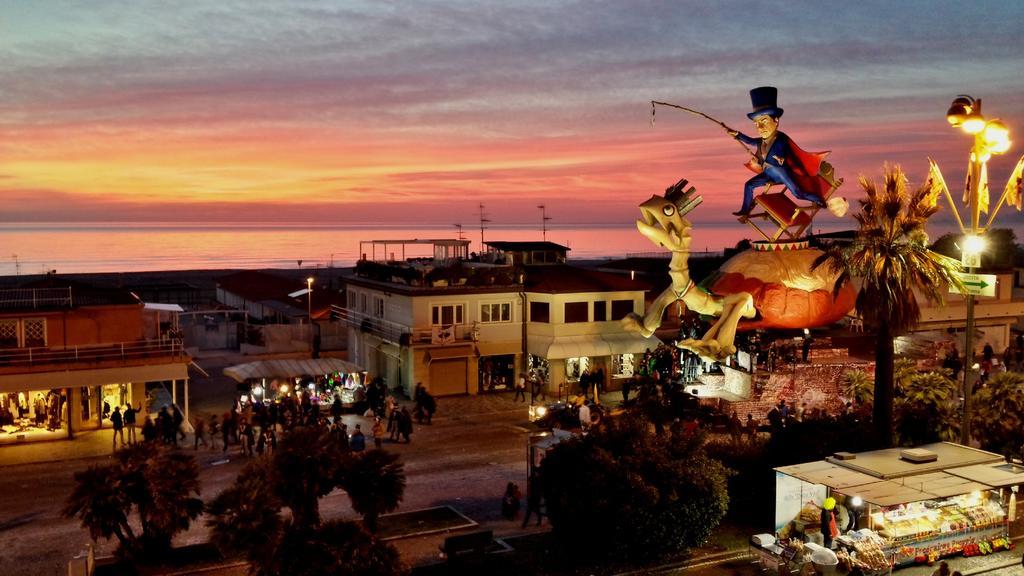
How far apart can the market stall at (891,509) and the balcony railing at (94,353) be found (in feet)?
69.4

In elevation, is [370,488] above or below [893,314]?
below

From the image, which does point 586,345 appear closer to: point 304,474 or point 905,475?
point 905,475

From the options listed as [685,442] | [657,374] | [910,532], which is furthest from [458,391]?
[910,532]

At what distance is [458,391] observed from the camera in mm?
38219

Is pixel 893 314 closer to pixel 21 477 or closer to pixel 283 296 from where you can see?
pixel 21 477

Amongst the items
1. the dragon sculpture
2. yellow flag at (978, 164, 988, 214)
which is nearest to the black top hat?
the dragon sculpture

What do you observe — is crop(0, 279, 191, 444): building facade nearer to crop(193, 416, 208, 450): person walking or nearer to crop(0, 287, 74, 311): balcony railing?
crop(0, 287, 74, 311): balcony railing

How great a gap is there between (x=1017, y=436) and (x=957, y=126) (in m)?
8.68

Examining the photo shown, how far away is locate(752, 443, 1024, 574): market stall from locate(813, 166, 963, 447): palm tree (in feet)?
10.8

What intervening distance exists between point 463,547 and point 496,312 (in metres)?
20.7

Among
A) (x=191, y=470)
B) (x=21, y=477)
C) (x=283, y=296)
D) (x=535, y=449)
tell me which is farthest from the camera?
(x=283, y=296)

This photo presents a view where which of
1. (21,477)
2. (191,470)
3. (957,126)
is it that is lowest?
(21,477)

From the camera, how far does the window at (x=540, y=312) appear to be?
38.8 m

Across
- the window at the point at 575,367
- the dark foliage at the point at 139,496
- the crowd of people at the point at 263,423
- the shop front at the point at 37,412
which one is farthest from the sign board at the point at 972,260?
the shop front at the point at 37,412
